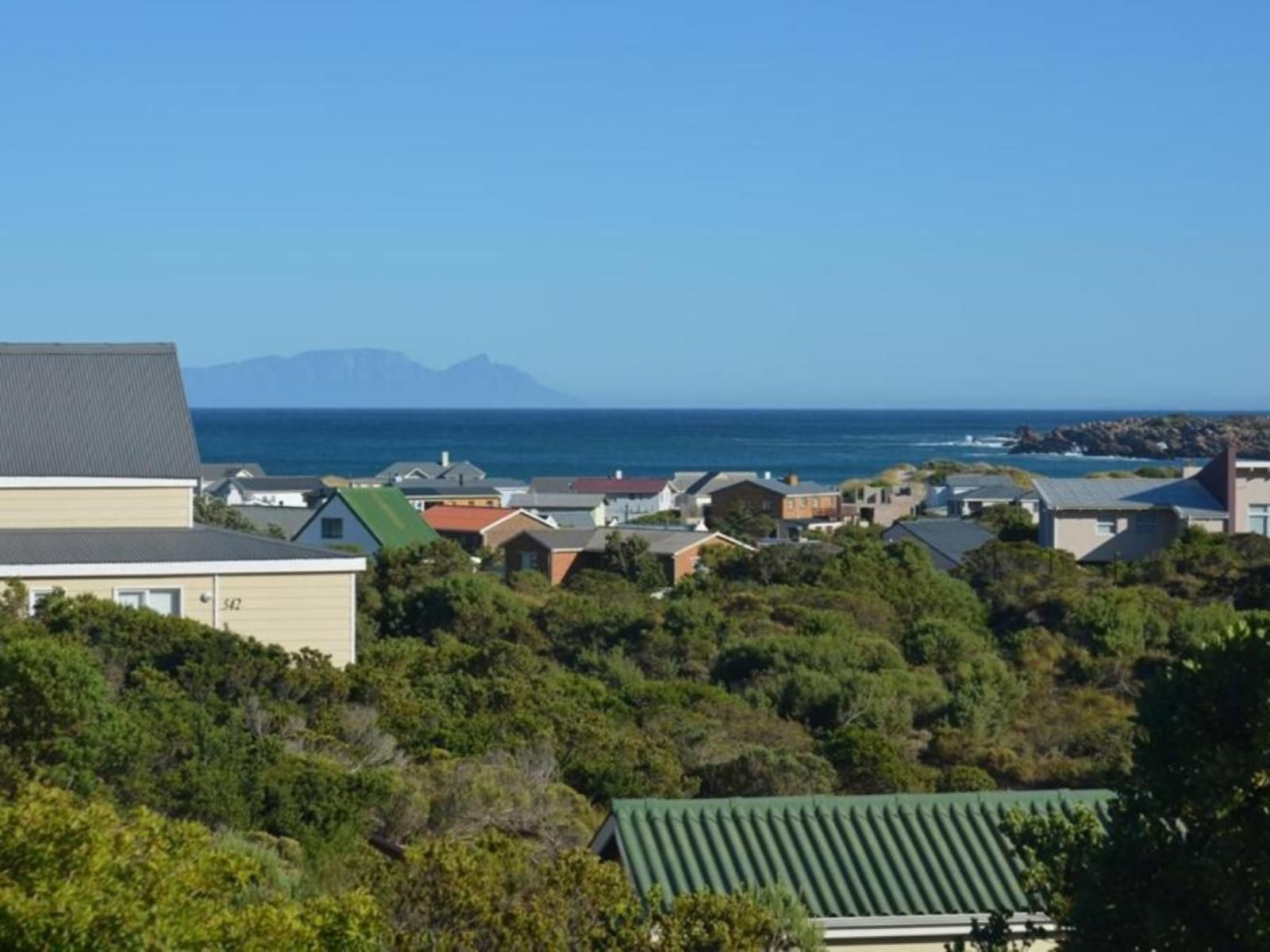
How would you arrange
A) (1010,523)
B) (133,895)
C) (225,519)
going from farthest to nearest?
(1010,523), (225,519), (133,895)

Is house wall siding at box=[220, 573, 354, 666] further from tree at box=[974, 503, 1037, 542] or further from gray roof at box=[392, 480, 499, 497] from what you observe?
gray roof at box=[392, 480, 499, 497]

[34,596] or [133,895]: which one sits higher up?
[133,895]

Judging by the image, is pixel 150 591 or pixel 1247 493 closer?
pixel 150 591

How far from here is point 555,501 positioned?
66.8 m

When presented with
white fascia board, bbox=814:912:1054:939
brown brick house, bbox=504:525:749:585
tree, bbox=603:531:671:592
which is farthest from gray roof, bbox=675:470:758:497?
white fascia board, bbox=814:912:1054:939

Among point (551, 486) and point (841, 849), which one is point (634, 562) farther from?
point (551, 486)

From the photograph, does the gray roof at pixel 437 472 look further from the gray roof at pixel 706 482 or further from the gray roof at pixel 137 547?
the gray roof at pixel 137 547

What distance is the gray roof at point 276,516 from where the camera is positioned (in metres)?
48.4

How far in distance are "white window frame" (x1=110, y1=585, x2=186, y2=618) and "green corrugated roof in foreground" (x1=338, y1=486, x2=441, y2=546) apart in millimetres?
23172

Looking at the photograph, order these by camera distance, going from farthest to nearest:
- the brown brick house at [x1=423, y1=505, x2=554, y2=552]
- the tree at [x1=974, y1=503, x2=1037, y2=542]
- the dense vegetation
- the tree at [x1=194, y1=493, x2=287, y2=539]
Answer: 1. the brown brick house at [x1=423, y1=505, x2=554, y2=552]
2. the tree at [x1=974, y1=503, x2=1037, y2=542]
3. the tree at [x1=194, y1=493, x2=287, y2=539]
4. the dense vegetation

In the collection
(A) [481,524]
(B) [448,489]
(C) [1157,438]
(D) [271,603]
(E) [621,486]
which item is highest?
(D) [271,603]

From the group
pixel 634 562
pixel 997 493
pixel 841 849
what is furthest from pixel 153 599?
pixel 997 493

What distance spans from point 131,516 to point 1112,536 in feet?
91.9

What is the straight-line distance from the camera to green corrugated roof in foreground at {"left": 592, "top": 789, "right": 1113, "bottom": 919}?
957 cm
